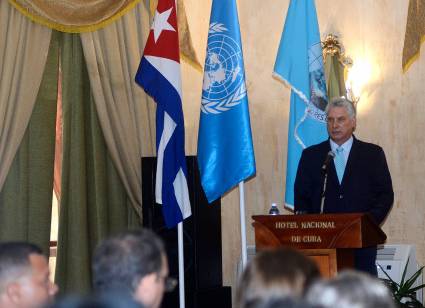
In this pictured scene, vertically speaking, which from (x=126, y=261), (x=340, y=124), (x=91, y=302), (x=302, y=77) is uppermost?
(x=302, y=77)

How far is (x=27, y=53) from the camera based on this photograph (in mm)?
7875

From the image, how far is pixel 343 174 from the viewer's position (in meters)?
6.04

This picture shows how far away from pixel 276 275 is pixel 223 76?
4.40m

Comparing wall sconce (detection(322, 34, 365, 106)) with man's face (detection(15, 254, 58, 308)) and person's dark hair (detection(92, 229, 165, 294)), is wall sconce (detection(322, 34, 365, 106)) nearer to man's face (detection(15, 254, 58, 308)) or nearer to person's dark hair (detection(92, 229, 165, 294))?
man's face (detection(15, 254, 58, 308))

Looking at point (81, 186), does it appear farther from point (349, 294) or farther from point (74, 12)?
point (349, 294)

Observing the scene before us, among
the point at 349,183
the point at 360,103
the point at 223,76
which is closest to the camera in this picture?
the point at 349,183

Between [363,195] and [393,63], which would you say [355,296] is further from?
[393,63]

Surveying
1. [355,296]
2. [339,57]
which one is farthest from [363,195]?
[355,296]

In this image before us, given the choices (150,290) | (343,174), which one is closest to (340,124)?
(343,174)

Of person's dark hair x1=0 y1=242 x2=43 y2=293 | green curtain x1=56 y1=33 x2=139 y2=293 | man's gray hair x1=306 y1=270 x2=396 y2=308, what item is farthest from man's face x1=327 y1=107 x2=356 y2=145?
man's gray hair x1=306 y1=270 x2=396 y2=308

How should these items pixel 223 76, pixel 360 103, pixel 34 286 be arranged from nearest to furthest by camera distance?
pixel 34 286 < pixel 223 76 < pixel 360 103

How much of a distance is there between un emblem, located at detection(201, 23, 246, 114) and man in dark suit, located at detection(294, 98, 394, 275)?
3.14 ft

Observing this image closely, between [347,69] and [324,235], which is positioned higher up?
[347,69]

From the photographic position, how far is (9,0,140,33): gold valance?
7781 mm
